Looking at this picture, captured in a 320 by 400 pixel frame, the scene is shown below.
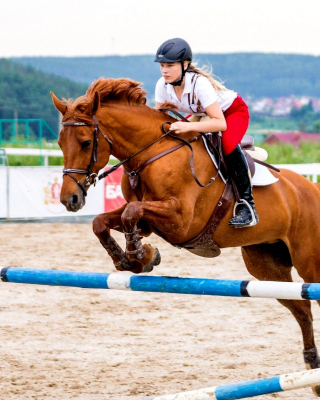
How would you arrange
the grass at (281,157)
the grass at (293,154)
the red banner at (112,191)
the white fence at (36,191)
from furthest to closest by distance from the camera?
the grass at (293,154)
the grass at (281,157)
the red banner at (112,191)
the white fence at (36,191)

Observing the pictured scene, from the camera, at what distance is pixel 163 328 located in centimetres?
616

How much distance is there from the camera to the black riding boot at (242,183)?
449cm

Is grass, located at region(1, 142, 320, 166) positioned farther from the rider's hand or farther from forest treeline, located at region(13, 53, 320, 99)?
forest treeline, located at region(13, 53, 320, 99)

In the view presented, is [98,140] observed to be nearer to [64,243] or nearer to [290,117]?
[64,243]

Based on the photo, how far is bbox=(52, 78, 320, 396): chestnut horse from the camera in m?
3.96

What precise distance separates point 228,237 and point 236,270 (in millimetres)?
4171

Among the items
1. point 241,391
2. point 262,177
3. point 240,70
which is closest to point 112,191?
point 262,177

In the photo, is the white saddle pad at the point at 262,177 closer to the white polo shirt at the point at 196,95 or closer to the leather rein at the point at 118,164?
the leather rein at the point at 118,164

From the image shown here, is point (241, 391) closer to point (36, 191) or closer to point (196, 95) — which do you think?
point (196, 95)

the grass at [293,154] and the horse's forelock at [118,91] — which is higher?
the horse's forelock at [118,91]

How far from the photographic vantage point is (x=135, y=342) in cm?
574

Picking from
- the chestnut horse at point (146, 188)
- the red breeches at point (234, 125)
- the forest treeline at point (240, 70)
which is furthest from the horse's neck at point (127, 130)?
the forest treeline at point (240, 70)

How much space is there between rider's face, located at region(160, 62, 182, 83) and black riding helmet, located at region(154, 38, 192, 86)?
3cm

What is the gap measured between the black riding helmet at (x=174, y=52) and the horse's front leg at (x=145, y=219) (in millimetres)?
846
